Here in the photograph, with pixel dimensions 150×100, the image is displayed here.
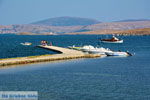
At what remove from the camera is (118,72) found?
195 feet

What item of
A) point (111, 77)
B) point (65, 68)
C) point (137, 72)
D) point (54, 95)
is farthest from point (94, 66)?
point (54, 95)

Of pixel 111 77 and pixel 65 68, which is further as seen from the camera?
pixel 65 68

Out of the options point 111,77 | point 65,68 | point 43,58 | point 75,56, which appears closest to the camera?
point 111,77

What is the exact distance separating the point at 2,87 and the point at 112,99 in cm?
1184

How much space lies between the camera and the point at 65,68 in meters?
64.2

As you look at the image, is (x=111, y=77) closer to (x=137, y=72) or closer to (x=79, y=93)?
(x=137, y=72)

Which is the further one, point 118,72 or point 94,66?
point 94,66

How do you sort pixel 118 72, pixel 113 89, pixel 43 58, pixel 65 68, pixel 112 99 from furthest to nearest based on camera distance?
1. pixel 43 58
2. pixel 65 68
3. pixel 118 72
4. pixel 113 89
5. pixel 112 99

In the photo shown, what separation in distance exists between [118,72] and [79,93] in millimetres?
17756

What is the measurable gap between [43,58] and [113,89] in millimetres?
33410

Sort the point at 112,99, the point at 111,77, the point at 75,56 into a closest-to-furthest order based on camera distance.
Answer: the point at 112,99 → the point at 111,77 → the point at 75,56

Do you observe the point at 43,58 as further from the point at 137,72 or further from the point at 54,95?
the point at 54,95

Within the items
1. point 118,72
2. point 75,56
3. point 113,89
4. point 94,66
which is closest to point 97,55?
point 75,56

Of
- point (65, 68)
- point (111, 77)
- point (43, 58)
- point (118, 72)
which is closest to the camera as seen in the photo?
point (111, 77)
